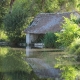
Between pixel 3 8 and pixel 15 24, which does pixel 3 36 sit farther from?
pixel 15 24

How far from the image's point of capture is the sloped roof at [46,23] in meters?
44.6

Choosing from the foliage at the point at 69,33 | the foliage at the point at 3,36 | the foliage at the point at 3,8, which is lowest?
the foliage at the point at 3,36

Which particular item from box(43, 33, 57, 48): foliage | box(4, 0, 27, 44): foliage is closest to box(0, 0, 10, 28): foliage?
box(4, 0, 27, 44): foliage

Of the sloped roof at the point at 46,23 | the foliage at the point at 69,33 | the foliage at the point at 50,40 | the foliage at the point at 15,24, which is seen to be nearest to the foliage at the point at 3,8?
the foliage at the point at 15,24

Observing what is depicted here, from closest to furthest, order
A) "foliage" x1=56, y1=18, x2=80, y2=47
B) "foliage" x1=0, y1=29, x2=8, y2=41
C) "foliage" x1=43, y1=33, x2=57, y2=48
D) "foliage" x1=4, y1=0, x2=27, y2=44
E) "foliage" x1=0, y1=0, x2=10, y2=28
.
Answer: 1. "foliage" x1=56, y1=18, x2=80, y2=47
2. "foliage" x1=43, y1=33, x2=57, y2=48
3. "foliage" x1=4, y1=0, x2=27, y2=44
4. "foliage" x1=0, y1=29, x2=8, y2=41
5. "foliage" x1=0, y1=0, x2=10, y2=28

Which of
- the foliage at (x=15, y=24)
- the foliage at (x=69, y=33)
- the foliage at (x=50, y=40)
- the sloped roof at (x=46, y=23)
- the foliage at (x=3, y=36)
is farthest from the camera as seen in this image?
the foliage at (x=3, y=36)

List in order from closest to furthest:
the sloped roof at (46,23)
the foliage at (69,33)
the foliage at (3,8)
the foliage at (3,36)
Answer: the foliage at (69,33), the sloped roof at (46,23), the foliage at (3,36), the foliage at (3,8)

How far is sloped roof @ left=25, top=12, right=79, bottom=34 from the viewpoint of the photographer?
44.6 metres

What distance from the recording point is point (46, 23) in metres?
46.4

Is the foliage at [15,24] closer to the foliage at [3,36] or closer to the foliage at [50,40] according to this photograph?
the foliage at [3,36]

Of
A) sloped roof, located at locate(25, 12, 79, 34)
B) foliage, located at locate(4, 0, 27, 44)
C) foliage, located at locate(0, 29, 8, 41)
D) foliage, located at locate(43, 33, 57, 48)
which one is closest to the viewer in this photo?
foliage, located at locate(43, 33, 57, 48)

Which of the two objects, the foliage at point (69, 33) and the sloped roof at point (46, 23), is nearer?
the foliage at point (69, 33)

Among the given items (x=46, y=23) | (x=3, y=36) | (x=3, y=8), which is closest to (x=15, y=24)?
(x=46, y=23)

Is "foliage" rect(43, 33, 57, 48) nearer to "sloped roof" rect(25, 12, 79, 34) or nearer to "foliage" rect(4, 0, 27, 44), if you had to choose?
"sloped roof" rect(25, 12, 79, 34)
